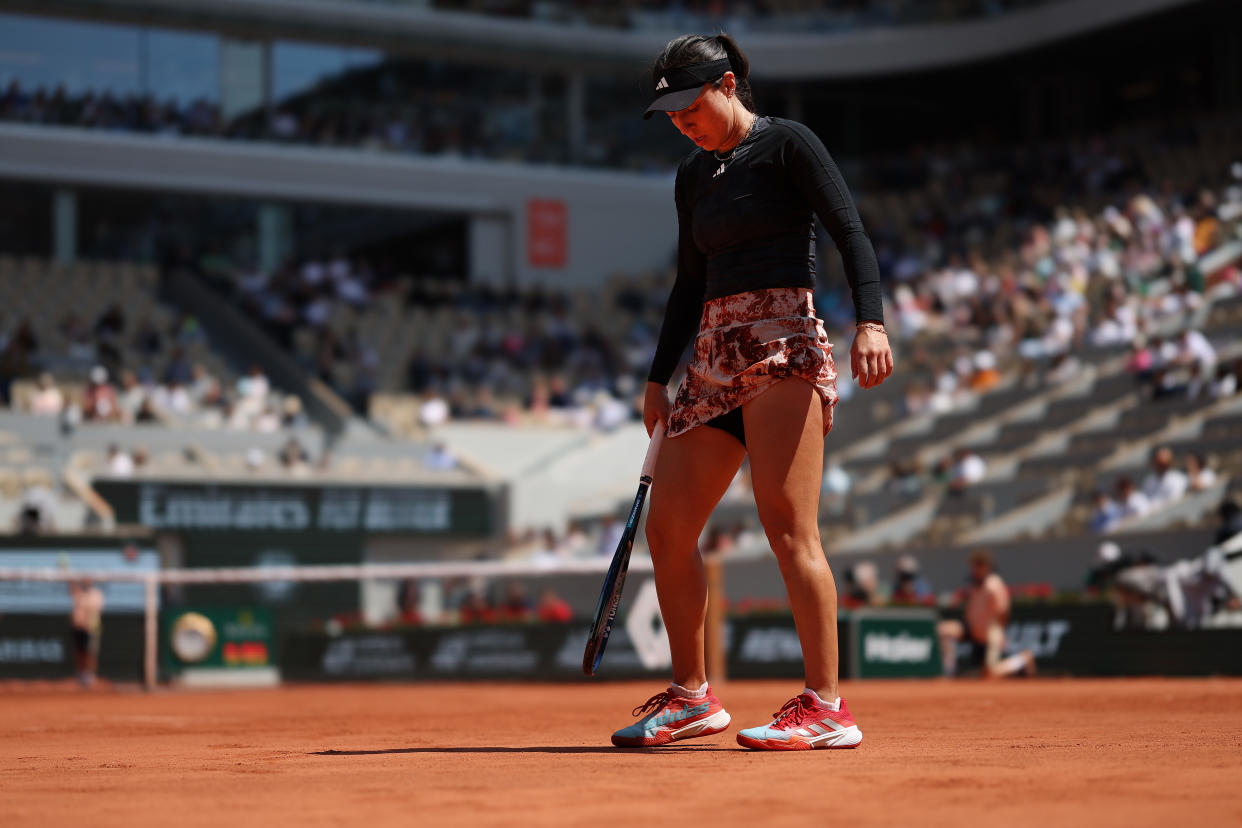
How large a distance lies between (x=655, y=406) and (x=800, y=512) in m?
0.81

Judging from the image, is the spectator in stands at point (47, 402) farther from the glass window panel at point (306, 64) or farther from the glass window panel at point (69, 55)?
the glass window panel at point (306, 64)

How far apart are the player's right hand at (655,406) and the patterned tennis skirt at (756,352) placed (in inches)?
9.3

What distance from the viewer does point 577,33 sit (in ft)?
129

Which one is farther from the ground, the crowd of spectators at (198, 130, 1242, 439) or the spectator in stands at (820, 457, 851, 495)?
the crowd of spectators at (198, 130, 1242, 439)

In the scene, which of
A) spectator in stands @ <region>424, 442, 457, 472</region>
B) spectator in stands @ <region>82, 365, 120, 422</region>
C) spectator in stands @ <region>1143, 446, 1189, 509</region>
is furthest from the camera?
spectator in stands @ <region>424, 442, 457, 472</region>

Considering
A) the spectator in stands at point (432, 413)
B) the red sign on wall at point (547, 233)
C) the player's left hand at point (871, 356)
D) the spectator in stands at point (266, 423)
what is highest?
the red sign on wall at point (547, 233)

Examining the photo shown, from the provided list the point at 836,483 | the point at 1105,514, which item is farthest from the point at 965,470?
the point at 1105,514

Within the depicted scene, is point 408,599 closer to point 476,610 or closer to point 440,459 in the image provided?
point 476,610

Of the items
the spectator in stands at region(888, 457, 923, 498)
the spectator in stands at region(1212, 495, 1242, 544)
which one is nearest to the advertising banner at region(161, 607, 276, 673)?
the spectator in stands at region(888, 457, 923, 498)

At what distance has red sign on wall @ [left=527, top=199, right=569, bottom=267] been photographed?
38812 mm

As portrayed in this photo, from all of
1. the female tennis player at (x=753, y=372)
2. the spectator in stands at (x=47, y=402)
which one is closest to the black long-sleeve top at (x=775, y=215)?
the female tennis player at (x=753, y=372)

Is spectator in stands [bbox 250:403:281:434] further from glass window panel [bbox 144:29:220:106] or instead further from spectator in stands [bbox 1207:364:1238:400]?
spectator in stands [bbox 1207:364:1238:400]

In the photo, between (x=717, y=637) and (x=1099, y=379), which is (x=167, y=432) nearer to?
(x=717, y=637)

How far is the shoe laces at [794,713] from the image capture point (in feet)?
18.2
